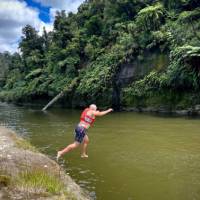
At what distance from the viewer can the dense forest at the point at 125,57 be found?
2823 centimetres

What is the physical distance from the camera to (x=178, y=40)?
96.2ft

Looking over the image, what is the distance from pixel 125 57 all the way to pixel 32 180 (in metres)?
27.9

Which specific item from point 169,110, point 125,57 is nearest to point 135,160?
point 169,110

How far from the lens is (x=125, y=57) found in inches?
1353

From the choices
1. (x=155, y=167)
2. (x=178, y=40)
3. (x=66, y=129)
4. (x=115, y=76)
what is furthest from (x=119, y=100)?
(x=155, y=167)

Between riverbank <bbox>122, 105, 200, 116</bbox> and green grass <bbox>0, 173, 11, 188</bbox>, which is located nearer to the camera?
green grass <bbox>0, 173, 11, 188</bbox>

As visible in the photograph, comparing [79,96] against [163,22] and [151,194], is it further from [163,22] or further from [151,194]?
[151,194]

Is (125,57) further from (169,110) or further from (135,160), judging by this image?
(135,160)

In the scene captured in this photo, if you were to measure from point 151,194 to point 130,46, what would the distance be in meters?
26.8

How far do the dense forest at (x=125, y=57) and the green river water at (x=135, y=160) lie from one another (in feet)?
26.6

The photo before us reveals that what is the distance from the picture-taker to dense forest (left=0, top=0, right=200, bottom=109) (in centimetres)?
2823

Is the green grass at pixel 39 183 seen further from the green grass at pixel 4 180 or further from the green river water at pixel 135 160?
the green river water at pixel 135 160

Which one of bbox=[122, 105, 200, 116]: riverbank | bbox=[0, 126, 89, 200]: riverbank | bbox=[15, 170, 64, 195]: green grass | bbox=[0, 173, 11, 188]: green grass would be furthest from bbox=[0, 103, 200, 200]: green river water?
bbox=[122, 105, 200, 116]: riverbank

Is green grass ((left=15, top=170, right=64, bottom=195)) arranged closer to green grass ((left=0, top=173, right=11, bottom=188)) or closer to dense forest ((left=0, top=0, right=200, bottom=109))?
green grass ((left=0, top=173, right=11, bottom=188))
